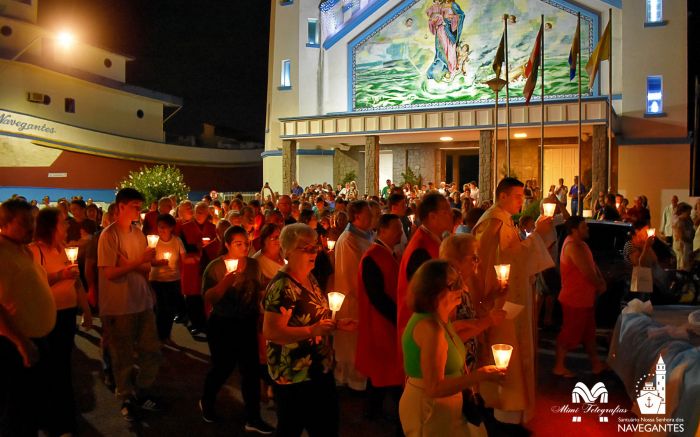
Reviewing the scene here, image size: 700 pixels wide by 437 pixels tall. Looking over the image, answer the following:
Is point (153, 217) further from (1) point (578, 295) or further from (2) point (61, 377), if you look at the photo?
(1) point (578, 295)

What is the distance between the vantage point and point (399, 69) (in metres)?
30.0

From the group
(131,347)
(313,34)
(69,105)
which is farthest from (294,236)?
(69,105)

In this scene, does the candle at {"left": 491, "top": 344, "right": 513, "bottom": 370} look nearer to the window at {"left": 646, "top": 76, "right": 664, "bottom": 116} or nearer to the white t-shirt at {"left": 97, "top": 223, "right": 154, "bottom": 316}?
the white t-shirt at {"left": 97, "top": 223, "right": 154, "bottom": 316}

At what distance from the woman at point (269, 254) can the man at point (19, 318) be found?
1.86m

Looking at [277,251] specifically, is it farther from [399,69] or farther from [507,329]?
[399,69]

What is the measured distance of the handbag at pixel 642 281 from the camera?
8117 mm

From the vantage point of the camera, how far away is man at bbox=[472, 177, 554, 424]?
5449mm

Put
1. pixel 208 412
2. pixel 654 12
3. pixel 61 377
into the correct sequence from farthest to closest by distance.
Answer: pixel 654 12
pixel 208 412
pixel 61 377

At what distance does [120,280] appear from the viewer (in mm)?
5980

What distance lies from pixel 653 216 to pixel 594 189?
456 cm

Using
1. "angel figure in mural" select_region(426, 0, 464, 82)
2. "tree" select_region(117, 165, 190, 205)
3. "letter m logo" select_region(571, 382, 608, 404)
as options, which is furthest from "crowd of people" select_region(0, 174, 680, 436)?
"angel figure in mural" select_region(426, 0, 464, 82)

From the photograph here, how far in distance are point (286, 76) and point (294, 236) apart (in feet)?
99.5

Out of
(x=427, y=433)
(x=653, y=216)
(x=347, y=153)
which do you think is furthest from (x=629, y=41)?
(x=427, y=433)

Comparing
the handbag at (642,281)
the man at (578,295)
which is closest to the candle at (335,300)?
the man at (578,295)
